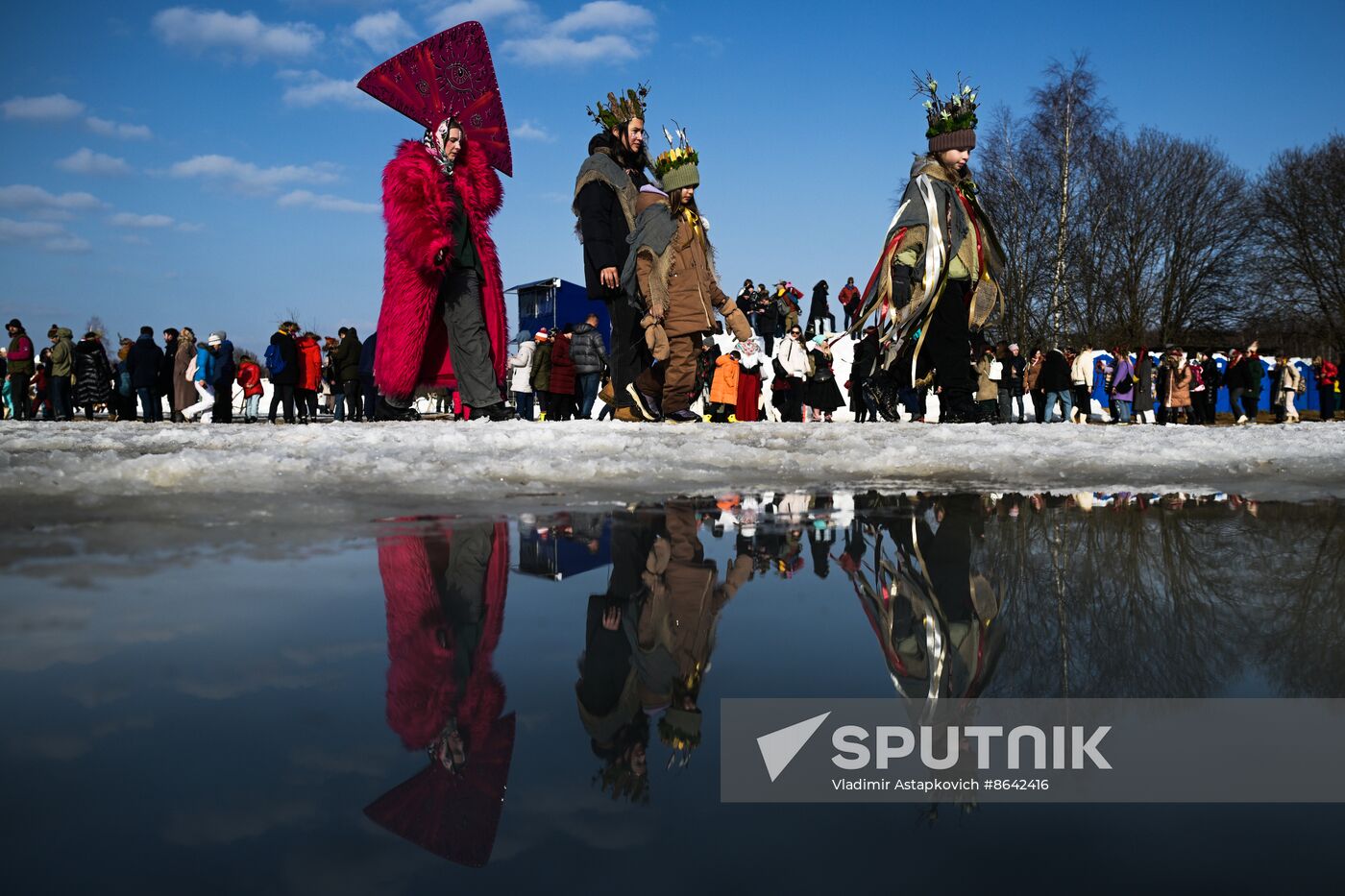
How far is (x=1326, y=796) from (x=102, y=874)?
44.9 inches

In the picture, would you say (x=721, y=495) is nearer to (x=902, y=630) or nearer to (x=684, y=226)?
(x=902, y=630)

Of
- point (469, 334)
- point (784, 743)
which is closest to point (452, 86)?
point (469, 334)

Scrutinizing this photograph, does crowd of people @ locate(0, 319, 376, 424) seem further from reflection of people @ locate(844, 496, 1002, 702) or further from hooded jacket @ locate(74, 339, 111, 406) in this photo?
reflection of people @ locate(844, 496, 1002, 702)

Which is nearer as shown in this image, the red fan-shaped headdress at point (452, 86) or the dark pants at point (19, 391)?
the red fan-shaped headdress at point (452, 86)

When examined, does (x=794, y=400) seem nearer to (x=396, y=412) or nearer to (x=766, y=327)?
(x=766, y=327)

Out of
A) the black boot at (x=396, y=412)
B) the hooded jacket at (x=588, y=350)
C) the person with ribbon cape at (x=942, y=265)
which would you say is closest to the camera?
the person with ribbon cape at (x=942, y=265)

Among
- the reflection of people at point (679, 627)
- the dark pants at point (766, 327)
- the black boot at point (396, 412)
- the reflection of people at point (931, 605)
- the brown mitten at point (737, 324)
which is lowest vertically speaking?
the reflection of people at point (931, 605)

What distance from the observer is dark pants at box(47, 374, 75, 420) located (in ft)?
65.7

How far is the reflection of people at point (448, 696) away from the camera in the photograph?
113 cm

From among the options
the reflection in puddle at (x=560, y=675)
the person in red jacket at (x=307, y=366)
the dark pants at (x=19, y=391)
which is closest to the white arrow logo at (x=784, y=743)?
the reflection in puddle at (x=560, y=675)

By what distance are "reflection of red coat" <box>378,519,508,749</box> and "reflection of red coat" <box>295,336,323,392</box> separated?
1674 centimetres

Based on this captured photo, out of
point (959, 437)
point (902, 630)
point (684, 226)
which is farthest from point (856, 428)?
point (902, 630)

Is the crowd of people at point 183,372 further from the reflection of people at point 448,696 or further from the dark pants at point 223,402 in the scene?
the reflection of people at point 448,696

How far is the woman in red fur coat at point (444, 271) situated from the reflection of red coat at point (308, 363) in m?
9.44
